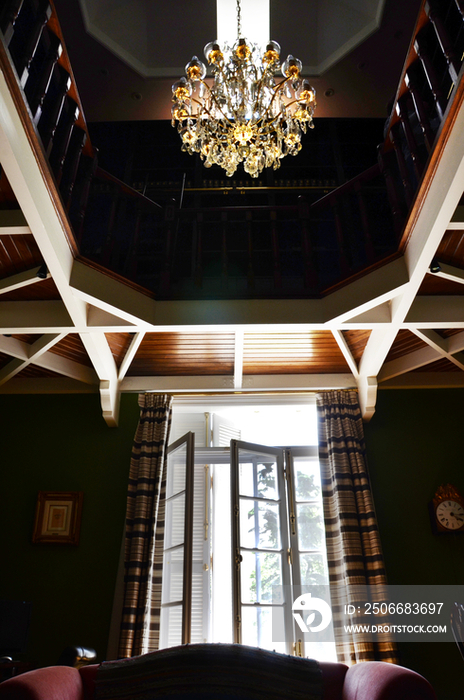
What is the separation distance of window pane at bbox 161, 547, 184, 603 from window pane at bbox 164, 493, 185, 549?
123 mm

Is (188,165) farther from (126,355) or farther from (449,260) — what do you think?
(449,260)

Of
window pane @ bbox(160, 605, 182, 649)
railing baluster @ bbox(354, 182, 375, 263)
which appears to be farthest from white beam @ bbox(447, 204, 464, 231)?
window pane @ bbox(160, 605, 182, 649)

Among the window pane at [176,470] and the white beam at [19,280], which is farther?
the window pane at [176,470]

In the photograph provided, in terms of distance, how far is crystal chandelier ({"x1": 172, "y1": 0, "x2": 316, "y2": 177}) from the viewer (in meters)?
3.39

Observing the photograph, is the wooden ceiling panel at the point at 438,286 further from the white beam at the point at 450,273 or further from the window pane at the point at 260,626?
the window pane at the point at 260,626

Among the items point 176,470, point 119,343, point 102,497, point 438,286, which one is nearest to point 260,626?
point 176,470

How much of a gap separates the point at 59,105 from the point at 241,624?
423 cm

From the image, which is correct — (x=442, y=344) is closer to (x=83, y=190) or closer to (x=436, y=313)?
(x=436, y=313)

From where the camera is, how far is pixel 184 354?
16.4 feet

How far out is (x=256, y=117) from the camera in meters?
3.47

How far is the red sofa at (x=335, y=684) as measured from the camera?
2201 millimetres

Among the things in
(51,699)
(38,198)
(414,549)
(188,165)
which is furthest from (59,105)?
(414,549)

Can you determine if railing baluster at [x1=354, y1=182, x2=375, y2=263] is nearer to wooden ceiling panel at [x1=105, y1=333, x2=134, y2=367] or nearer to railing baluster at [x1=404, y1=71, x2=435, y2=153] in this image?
railing baluster at [x1=404, y1=71, x2=435, y2=153]

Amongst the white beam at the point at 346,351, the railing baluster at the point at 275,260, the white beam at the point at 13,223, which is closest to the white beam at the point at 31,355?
the white beam at the point at 13,223
